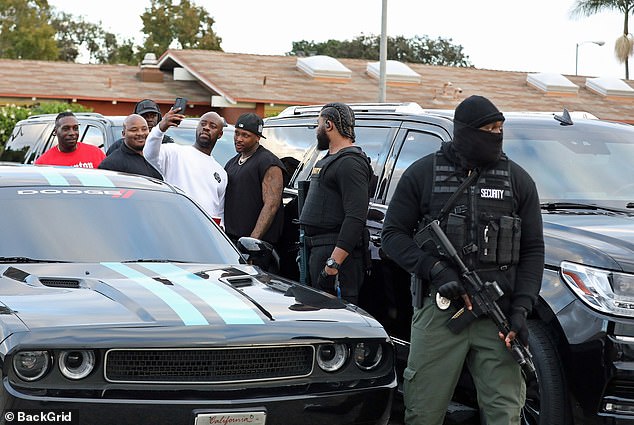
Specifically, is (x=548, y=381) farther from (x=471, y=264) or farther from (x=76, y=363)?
(x=76, y=363)

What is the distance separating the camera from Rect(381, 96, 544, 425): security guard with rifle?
15.4 ft

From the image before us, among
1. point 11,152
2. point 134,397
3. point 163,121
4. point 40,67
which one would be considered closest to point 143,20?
point 40,67

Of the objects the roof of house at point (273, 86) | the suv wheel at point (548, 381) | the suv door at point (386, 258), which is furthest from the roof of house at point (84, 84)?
the suv wheel at point (548, 381)

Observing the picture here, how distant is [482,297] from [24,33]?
194 feet

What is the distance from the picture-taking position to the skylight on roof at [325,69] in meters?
32.3

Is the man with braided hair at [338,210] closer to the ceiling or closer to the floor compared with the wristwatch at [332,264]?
closer to the ceiling

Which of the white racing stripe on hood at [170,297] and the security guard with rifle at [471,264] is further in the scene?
the security guard with rifle at [471,264]

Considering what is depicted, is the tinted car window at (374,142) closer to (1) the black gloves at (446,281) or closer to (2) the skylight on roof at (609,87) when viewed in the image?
(1) the black gloves at (446,281)

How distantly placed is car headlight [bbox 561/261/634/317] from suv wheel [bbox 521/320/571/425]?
0.30 m

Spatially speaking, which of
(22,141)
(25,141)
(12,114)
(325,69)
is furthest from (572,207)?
(325,69)

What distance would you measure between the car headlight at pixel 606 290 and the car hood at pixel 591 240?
41mm

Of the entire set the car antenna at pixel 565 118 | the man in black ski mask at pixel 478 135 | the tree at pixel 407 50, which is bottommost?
the tree at pixel 407 50

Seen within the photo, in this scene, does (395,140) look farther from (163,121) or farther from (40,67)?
(40,67)

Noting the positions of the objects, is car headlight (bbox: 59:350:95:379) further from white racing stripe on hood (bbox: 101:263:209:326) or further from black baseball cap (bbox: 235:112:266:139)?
black baseball cap (bbox: 235:112:266:139)
